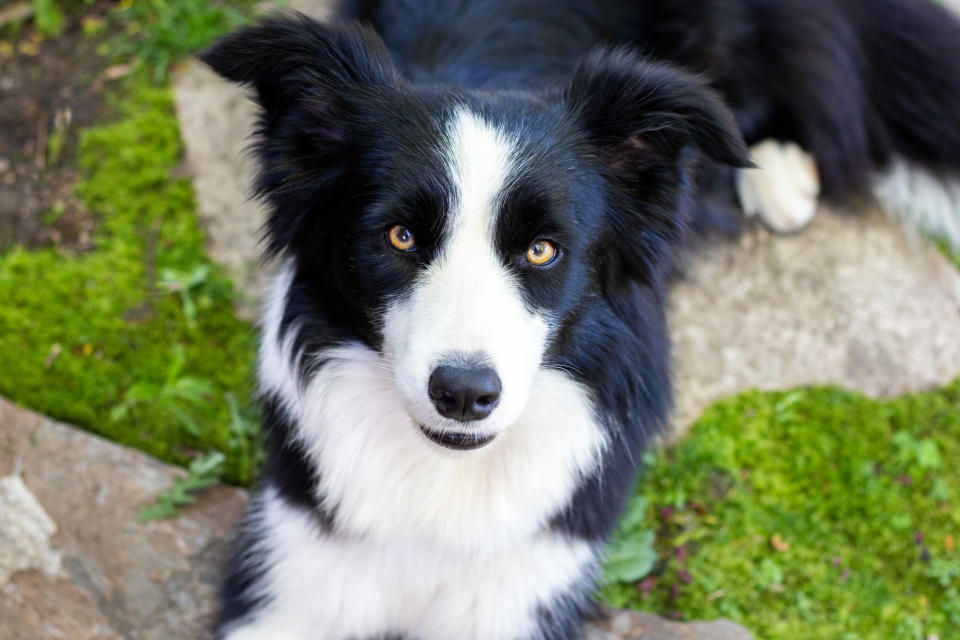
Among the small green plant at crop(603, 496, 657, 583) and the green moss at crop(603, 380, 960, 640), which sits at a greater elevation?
the green moss at crop(603, 380, 960, 640)

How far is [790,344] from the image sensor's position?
3592 millimetres

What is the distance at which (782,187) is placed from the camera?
381 cm

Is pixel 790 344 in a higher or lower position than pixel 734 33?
lower

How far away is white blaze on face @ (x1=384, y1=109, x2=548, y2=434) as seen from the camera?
2.02 m

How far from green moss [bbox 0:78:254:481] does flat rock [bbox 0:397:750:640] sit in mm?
206

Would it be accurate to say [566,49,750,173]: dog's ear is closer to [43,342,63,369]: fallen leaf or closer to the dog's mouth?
the dog's mouth

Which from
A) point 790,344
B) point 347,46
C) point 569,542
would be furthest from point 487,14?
point 569,542

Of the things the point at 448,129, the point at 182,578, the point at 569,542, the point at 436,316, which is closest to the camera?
the point at 436,316

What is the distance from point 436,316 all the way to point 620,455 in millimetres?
800

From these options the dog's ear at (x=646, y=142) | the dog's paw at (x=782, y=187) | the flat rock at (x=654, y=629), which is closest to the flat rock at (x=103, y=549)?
the flat rock at (x=654, y=629)

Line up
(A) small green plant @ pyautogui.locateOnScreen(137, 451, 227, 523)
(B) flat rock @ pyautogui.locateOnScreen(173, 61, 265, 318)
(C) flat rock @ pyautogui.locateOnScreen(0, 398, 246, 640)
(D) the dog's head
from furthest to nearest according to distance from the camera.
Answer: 1. (B) flat rock @ pyautogui.locateOnScreen(173, 61, 265, 318)
2. (A) small green plant @ pyautogui.locateOnScreen(137, 451, 227, 523)
3. (C) flat rock @ pyautogui.locateOnScreen(0, 398, 246, 640)
4. (D) the dog's head

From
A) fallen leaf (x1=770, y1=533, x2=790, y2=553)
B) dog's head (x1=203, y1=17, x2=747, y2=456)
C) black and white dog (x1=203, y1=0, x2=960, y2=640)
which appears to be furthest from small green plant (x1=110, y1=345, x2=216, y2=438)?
fallen leaf (x1=770, y1=533, x2=790, y2=553)

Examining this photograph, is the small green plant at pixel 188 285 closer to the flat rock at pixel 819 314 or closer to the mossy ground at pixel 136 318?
the mossy ground at pixel 136 318

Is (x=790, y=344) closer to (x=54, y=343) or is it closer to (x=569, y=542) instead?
(x=569, y=542)
